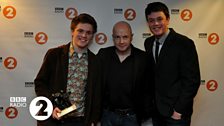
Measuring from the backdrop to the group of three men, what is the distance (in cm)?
33

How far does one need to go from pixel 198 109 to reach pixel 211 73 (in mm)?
324

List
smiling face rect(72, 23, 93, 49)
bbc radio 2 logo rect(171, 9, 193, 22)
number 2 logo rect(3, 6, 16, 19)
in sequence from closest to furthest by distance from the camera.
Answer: smiling face rect(72, 23, 93, 49), number 2 logo rect(3, 6, 16, 19), bbc radio 2 logo rect(171, 9, 193, 22)

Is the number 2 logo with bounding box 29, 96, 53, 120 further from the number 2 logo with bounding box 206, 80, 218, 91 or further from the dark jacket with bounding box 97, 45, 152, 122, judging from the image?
the number 2 logo with bounding box 206, 80, 218, 91

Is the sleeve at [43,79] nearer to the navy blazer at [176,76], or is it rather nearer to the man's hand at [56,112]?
the man's hand at [56,112]

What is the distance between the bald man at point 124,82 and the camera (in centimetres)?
176

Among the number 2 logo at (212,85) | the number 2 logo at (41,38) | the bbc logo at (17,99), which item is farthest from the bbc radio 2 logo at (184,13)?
the bbc logo at (17,99)

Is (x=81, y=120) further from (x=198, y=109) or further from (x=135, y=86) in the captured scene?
(x=198, y=109)

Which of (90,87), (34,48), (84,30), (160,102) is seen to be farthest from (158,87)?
(34,48)

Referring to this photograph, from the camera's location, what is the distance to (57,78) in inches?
66.9

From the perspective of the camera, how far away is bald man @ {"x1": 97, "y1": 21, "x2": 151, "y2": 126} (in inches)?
69.4

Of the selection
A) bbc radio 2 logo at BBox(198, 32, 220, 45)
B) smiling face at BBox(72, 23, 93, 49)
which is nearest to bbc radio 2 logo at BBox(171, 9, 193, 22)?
bbc radio 2 logo at BBox(198, 32, 220, 45)

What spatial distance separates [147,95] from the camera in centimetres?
186

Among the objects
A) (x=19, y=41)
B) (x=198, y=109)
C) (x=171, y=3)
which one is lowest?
(x=198, y=109)

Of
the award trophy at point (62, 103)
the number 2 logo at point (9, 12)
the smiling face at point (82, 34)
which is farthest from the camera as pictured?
the number 2 logo at point (9, 12)
